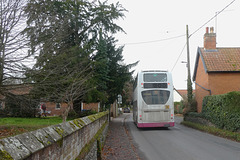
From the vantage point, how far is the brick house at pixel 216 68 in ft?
73.5

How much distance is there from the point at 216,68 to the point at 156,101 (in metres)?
9.05

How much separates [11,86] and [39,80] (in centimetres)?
112

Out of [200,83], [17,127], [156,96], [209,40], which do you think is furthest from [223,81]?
[17,127]

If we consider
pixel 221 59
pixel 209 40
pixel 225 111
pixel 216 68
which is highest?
pixel 209 40

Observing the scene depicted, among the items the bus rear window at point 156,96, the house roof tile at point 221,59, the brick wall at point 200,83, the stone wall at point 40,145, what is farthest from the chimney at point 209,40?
the stone wall at point 40,145

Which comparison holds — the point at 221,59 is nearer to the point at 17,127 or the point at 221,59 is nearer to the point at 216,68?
the point at 216,68

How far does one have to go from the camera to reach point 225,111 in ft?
46.9

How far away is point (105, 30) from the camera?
19000mm

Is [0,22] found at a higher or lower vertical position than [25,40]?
higher

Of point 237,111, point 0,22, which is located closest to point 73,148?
point 0,22

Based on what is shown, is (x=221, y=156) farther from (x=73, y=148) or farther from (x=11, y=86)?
(x=11, y=86)

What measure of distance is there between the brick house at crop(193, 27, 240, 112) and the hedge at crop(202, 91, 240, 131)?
5249 millimetres

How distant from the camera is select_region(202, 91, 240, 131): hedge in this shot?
12953 millimetres

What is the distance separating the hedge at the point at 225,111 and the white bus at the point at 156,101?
2.91 m
